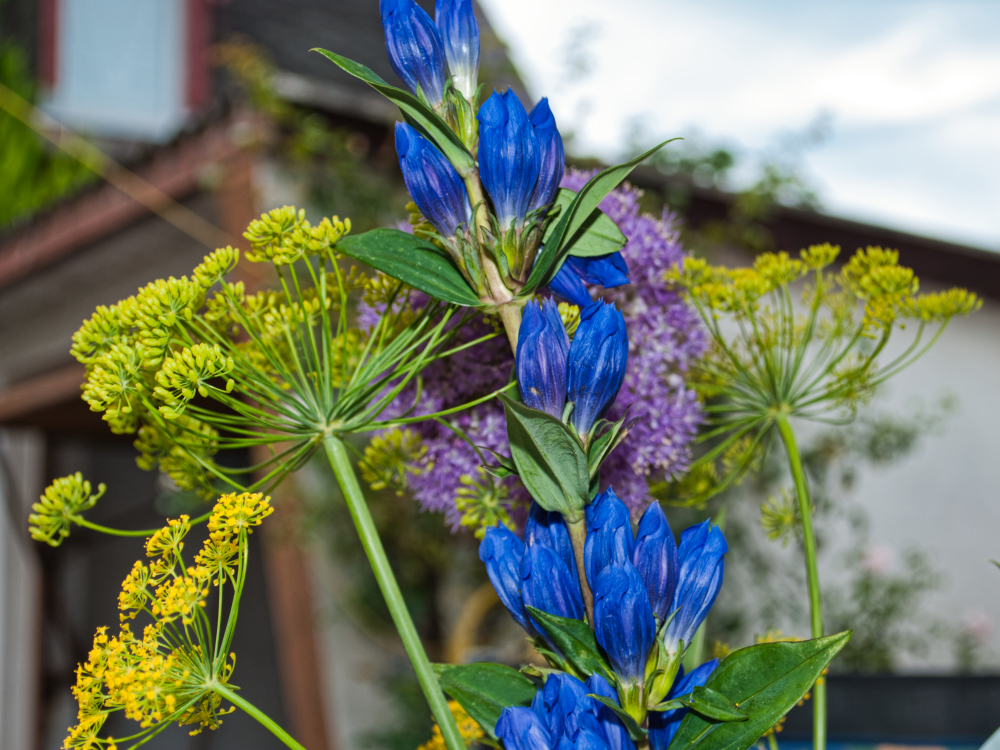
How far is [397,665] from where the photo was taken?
292cm

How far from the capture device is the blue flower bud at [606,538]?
14.1 inches

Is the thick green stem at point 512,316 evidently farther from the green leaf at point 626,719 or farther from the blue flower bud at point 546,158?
the green leaf at point 626,719

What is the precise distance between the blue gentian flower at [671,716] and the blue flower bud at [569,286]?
7.7 inches

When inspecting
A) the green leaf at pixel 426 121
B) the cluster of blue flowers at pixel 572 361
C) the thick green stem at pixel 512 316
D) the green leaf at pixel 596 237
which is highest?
the green leaf at pixel 426 121

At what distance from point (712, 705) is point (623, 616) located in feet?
0.18

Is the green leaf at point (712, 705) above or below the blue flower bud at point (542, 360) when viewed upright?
below

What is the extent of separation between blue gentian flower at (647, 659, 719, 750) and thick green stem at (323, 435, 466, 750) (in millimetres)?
93

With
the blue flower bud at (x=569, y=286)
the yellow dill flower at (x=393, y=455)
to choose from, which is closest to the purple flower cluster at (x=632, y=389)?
the yellow dill flower at (x=393, y=455)

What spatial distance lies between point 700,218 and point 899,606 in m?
1.61

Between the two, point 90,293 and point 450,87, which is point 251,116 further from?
point 450,87

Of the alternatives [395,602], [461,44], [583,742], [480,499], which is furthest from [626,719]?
[461,44]

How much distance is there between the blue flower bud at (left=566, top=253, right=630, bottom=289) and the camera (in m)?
0.44

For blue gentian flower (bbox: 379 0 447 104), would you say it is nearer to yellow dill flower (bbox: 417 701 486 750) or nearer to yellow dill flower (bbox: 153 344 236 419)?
yellow dill flower (bbox: 153 344 236 419)

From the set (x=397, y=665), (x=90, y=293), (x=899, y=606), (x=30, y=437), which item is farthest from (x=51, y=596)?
A: (x=899, y=606)
